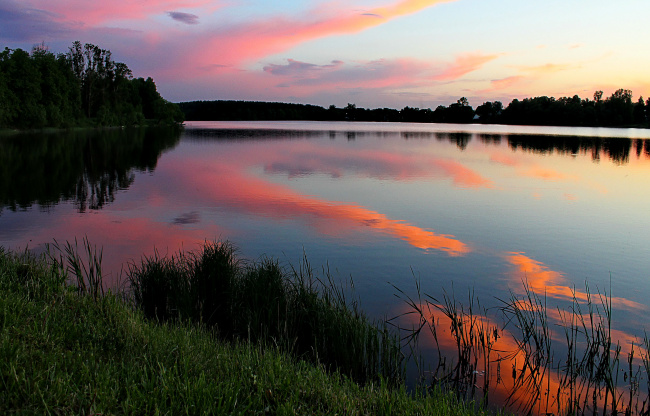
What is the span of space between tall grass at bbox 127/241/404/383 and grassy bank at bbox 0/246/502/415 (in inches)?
17.5

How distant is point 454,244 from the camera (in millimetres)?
12141

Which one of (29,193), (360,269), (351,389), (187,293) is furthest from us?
(29,193)

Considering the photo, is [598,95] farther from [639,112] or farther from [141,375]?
[141,375]

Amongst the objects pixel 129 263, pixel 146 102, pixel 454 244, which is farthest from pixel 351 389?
pixel 146 102

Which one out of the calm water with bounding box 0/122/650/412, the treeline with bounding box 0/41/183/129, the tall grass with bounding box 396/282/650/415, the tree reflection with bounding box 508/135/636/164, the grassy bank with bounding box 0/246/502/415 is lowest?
the tall grass with bounding box 396/282/650/415

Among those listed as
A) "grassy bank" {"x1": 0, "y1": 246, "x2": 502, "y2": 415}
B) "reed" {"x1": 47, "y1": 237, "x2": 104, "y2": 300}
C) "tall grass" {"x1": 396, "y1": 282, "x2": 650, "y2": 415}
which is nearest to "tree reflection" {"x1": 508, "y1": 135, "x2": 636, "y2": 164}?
"tall grass" {"x1": 396, "y1": 282, "x2": 650, "y2": 415}

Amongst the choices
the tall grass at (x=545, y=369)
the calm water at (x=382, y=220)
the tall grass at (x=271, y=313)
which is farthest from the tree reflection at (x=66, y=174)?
the tall grass at (x=545, y=369)

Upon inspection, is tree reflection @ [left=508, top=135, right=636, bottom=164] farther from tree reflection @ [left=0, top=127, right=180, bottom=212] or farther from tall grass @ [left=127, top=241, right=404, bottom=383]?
tall grass @ [left=127, top=241, right=404, bottom=383]

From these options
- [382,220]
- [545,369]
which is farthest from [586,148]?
[545,369]

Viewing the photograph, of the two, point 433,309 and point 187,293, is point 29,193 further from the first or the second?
point 433,309

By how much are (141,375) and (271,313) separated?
8.48ft

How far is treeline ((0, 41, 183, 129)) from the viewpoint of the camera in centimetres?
6028

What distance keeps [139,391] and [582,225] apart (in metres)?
14.3

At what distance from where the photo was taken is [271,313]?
647 cm
